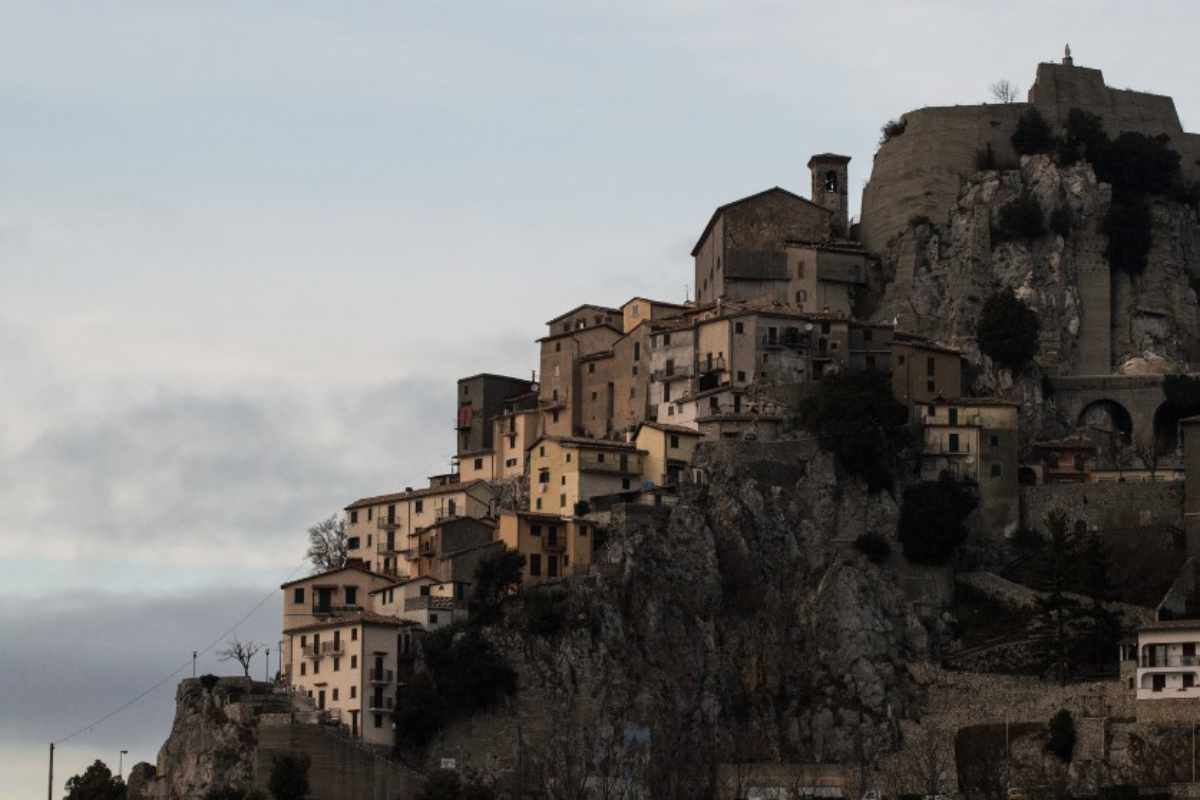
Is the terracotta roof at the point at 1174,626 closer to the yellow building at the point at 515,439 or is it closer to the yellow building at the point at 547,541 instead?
the yellow building at the point at 547,541

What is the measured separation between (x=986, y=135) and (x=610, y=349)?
20624mm

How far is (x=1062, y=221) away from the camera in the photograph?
138m

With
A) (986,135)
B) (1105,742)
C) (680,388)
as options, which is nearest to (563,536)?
(680,388)

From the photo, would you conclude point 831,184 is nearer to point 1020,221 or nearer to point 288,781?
point 1020,221

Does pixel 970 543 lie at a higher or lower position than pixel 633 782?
higher

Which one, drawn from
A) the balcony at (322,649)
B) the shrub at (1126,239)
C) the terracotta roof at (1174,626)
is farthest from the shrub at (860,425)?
the balcony at (322,649)

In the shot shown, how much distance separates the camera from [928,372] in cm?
13038

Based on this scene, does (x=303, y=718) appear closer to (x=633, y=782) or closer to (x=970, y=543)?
(x=633, y=782)

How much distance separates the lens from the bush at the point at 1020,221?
5418 inches

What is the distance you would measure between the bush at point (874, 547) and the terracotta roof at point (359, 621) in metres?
17.1

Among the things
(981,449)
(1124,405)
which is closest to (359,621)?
(981,449)

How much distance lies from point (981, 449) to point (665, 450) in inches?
485

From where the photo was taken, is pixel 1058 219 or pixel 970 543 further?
pixel 1058 219

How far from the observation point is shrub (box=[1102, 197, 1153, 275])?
454ft
